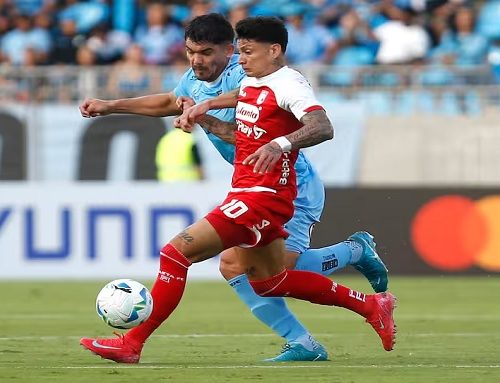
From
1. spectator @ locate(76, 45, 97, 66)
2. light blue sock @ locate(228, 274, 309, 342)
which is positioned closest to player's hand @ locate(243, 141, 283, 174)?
light blue sock @ locate(228, 274, 309, 342)

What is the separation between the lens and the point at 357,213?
16703mm

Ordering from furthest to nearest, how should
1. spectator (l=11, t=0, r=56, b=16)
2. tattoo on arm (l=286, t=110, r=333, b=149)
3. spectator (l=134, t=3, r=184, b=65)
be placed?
spectator (l=11, t=0, r=56, b=16) < spectator (l=134, t=3, r=184, b=65) < tattoo on arm (l=286, t=110, r=333, b=149)

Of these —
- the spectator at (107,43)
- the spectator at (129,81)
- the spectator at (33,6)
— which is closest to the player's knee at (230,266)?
the spectator at (129,81)

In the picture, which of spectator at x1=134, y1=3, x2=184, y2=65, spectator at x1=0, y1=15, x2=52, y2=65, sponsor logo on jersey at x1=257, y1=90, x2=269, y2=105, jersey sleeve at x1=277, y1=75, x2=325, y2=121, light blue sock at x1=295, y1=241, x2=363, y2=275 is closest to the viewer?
jersey sleeve at x1=277, y1=75, x2=325, y2=121

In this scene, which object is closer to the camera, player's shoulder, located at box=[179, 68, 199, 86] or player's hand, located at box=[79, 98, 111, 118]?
player's hand, located at box=[79, 98, 111, 118]

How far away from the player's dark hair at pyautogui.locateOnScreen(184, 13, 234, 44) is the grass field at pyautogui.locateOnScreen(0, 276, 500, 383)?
79.5 inches

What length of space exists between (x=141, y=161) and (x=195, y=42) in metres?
8.71

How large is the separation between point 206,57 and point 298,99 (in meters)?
0.95

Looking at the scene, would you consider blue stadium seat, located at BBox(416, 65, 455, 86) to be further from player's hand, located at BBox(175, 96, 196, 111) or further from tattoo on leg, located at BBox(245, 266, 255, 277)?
tattoo on leg, located at BBox(245, 266, 255, 277)

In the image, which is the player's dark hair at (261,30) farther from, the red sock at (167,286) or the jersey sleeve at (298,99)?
the red sock at (167,286)

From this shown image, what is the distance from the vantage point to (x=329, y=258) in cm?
891

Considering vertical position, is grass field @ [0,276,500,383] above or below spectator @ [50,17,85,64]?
below

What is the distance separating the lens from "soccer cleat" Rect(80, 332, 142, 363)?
7809 mm

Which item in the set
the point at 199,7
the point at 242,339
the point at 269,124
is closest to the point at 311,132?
the point at 269,124
